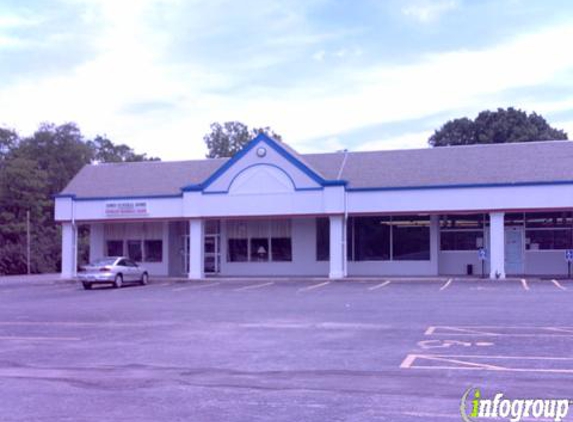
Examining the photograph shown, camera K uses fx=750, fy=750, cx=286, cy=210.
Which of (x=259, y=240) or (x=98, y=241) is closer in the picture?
(x=259, y=240)

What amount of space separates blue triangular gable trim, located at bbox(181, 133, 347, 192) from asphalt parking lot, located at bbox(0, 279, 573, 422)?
11.5 m

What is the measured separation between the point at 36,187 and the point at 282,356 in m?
48.4

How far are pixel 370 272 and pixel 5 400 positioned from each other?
28.0 meters

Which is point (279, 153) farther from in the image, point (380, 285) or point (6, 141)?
point (6, 141)

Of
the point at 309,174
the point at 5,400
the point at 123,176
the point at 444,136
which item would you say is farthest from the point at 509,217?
the point at 444,136

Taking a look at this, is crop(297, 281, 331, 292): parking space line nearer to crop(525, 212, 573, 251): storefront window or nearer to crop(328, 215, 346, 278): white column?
crop(328, 215, 346, 278): white column

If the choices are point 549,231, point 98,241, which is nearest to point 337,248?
point 549,231

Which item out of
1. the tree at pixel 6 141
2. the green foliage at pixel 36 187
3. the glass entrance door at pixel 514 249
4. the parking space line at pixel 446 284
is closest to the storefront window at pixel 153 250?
the green foliage at pixel 36 187

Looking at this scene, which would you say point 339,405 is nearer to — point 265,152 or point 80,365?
point 80,365

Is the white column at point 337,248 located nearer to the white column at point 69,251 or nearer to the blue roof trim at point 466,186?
the blue roof trim at point 466,186

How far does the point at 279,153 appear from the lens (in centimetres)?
3578

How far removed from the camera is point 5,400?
9391 mm

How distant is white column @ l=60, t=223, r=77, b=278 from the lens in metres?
39.5

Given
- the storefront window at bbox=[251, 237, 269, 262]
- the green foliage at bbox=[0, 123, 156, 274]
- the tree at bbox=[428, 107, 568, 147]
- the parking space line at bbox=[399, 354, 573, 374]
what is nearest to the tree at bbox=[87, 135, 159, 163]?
the green foliage at bbox=[0, 123, 156, 274]
